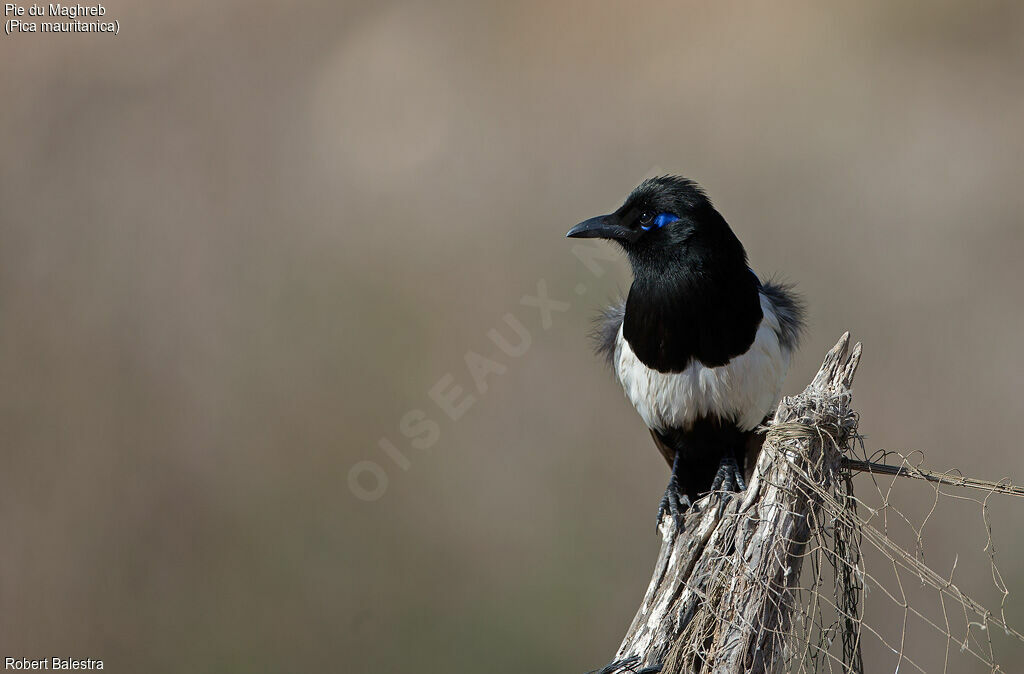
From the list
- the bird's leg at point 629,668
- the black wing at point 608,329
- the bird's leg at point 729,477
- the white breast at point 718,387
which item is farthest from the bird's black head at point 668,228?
the bird's leg at point 629,668

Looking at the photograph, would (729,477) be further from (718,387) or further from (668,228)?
(668,228)

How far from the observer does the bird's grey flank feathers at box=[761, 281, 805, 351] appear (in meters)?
3.87

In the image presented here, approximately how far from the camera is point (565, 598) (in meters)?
6.48

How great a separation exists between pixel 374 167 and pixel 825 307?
369cm

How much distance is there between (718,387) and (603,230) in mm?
700

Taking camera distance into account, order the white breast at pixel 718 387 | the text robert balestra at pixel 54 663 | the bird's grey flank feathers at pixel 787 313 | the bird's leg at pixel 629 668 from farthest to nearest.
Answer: the text robert balestra at pixel 54 663 → the bird's grey flank feathers at pixel 787 313 → the white breast at pixel 718 387 → the bird's leg at pixel 629 668

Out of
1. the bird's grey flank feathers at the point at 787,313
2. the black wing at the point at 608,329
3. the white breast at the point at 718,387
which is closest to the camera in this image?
the white breast at the point at 718,387

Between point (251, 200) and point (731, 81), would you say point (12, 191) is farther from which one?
point (731, 81)

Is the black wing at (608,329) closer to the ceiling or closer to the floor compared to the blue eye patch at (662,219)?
closer to the floor

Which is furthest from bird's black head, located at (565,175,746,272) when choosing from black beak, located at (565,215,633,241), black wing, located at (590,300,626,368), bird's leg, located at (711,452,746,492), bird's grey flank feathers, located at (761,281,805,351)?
bird's leg, located at (711,452,746,492)

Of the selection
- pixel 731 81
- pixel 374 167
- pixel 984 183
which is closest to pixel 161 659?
pixel 374 167

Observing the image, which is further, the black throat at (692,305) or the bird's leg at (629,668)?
the black throat at (692,305)

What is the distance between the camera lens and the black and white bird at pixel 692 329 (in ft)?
11.1

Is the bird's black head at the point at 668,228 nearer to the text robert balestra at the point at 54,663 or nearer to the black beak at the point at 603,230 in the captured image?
the black beak at the point at 603,230
